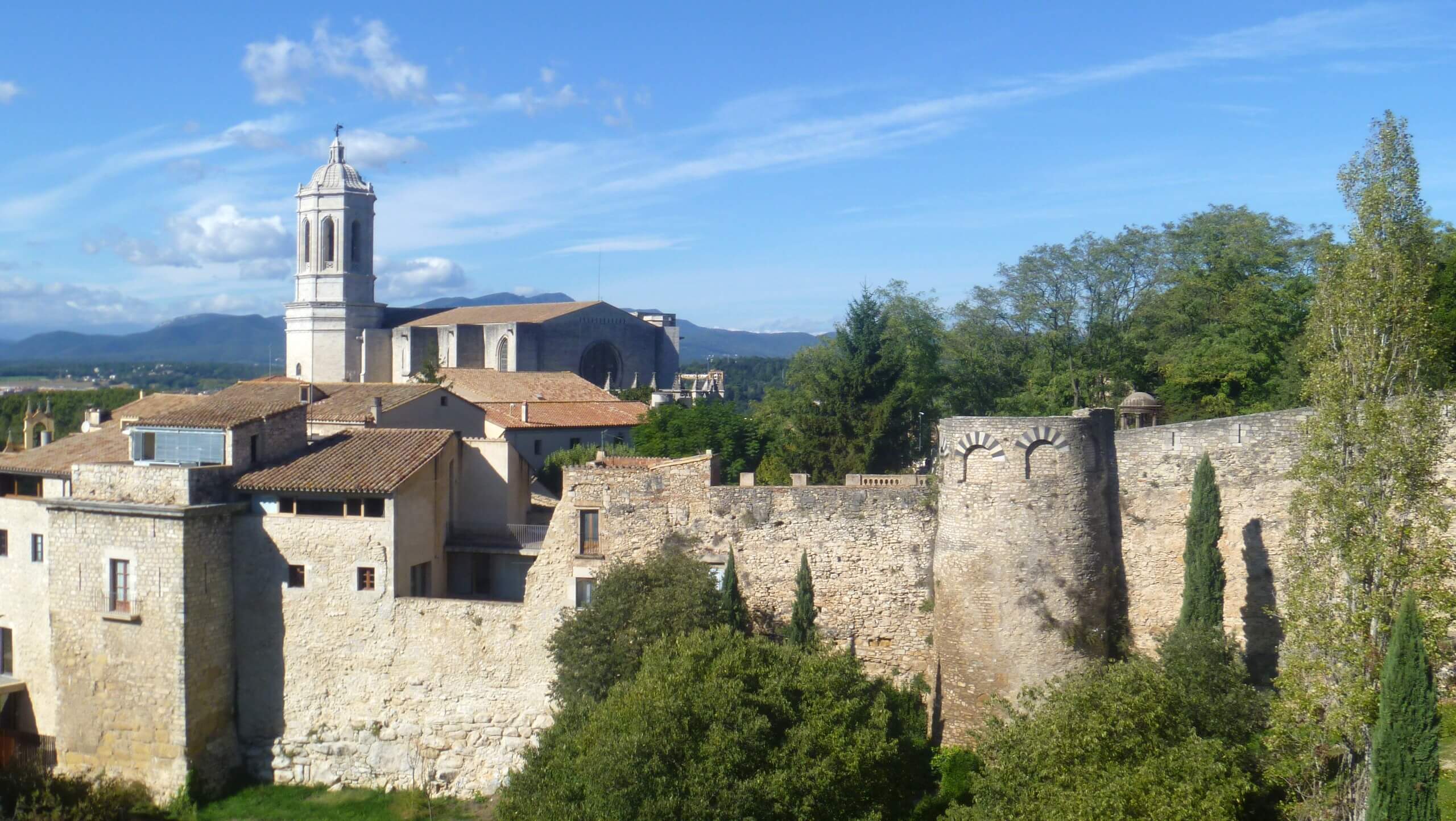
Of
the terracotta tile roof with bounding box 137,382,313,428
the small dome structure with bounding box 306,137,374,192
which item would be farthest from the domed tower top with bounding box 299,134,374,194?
the terracotta tile roof with bounding box 137,382,313,428

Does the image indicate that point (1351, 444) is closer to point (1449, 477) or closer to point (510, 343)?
point (1449, 477)

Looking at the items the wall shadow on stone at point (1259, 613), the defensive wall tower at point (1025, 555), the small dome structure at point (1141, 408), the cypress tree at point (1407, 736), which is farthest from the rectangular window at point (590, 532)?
the cypress tree at point (1407, 736)

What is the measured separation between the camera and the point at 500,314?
82000mm

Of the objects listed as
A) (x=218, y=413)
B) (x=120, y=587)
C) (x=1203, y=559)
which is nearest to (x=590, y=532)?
(x=218, y=413)

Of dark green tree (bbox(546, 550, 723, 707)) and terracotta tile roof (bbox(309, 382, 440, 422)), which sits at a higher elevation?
terracotta tile roof (bbox(309, 382, 440, 422))

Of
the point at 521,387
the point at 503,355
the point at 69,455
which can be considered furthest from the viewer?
the point at 503,355

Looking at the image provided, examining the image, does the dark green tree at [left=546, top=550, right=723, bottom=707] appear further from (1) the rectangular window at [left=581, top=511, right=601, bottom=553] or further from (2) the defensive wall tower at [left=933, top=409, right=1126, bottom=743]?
(2) the defensive wall tower at [left=933, top=409, right=1126, bottom=743]

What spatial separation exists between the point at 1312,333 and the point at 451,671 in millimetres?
19125

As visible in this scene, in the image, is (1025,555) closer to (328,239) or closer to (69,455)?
(69,455)

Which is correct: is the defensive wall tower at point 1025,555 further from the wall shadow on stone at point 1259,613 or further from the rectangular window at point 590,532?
the rectangular window at point 590,532

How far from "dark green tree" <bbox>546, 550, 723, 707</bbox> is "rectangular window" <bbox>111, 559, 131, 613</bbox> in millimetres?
10175

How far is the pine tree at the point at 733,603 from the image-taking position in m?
26.3

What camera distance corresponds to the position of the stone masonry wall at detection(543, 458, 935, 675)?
26375mm

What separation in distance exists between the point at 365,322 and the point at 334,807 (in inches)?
2393
